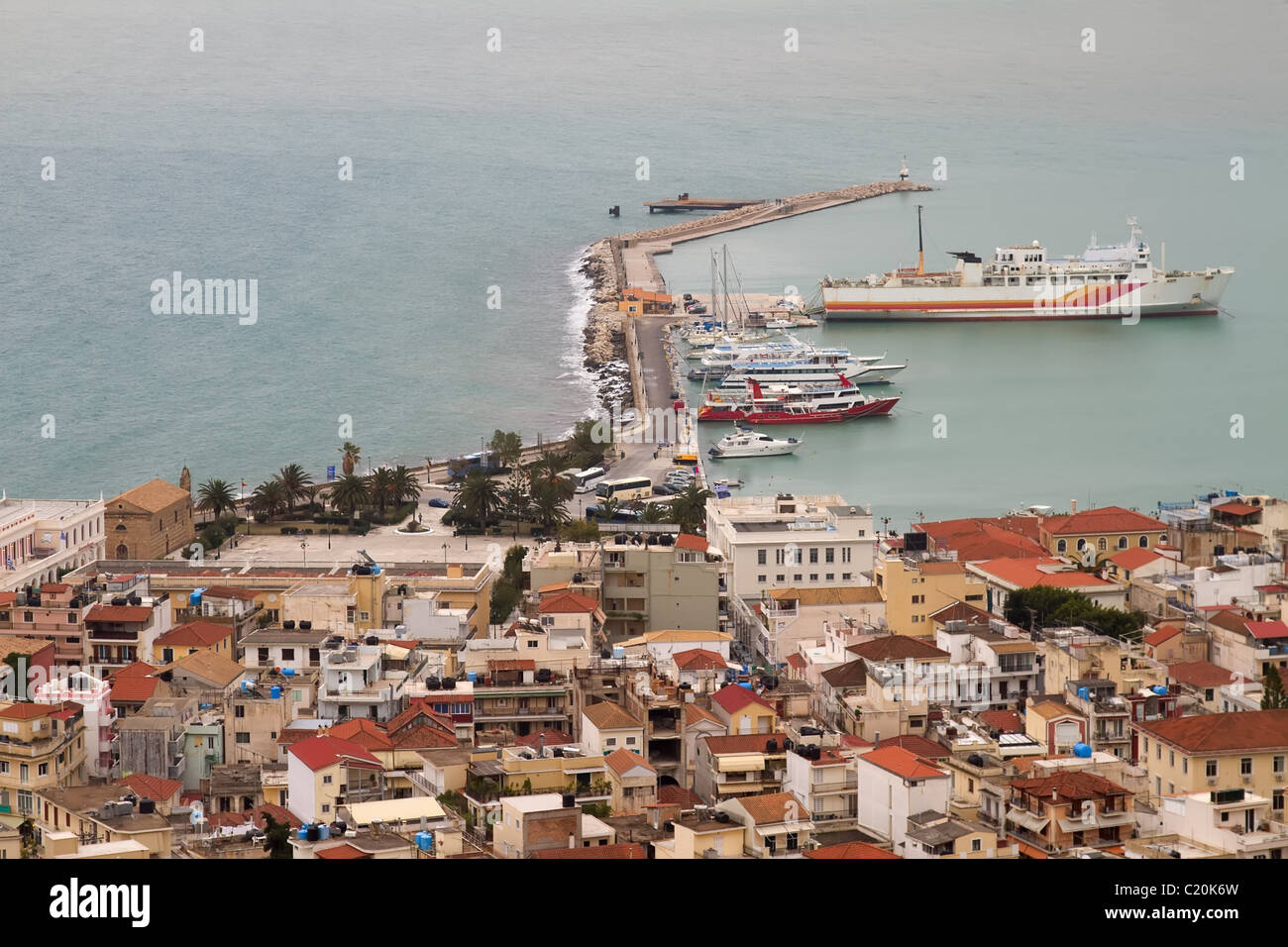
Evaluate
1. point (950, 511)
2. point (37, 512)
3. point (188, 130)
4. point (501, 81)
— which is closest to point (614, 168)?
point (188, 130)

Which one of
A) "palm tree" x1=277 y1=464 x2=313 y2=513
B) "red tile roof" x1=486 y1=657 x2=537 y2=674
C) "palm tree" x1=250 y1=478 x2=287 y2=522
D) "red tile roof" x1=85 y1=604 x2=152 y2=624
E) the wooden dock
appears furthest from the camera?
the wooden dock

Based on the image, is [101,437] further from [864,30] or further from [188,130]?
[864,30]

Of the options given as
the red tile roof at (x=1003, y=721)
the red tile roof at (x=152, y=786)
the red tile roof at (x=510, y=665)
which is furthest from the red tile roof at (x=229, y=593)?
the red tile roof at (x=1003, y=721)

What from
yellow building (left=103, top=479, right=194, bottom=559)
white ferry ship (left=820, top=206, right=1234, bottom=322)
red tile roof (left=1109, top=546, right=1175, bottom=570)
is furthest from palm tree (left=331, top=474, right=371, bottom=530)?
white ferry ship (left=820, top=206, right=1234, bottom=322)

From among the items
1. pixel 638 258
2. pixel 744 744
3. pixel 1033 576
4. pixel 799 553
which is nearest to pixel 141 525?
pixel 799 553

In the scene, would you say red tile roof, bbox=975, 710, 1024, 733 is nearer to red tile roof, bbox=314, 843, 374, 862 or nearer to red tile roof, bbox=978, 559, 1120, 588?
red tile roof, bbox=978, 559, 1120, 588

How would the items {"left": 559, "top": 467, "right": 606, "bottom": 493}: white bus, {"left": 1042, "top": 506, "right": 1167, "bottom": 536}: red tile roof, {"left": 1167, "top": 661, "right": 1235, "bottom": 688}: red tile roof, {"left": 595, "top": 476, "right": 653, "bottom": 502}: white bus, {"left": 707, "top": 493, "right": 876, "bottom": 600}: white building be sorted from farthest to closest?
{"left": 559, "top": 467, "right": 606, "bottom": 493}: white bus → {"left": 595, "top": 476, "right": 653, "bottom": 502}: white bus → {"left": 1042, "top": 506, "right": 1167, "bottom": 536}: red tile roof → {"left": 707, "top": 493, "right": 876, "bottom": 600}: white building → {"left": 1167, "top": 661, "right": 1235, "bottom": 688}: red tile roof

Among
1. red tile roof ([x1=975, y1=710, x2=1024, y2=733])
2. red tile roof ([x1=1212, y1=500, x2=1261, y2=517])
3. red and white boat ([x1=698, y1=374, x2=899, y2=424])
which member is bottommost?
red tile roof ([x1=975, y1=710, x2=1024, y2=733])
